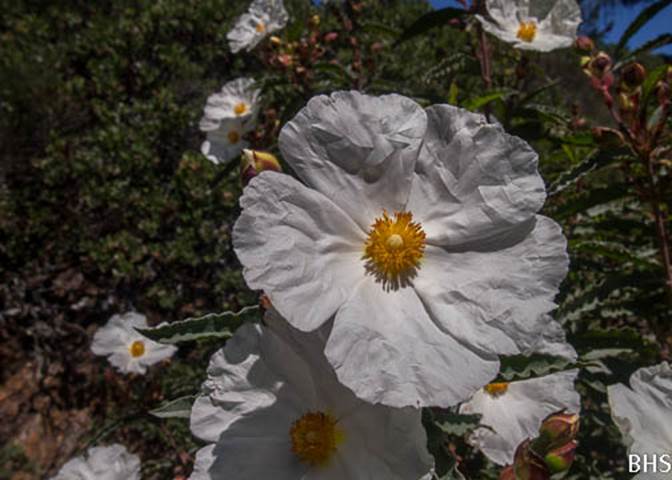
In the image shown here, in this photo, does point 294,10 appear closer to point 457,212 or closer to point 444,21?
point 444,21

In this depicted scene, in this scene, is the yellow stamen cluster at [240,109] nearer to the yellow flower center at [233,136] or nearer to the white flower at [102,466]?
the yellow flower center at [233,136]

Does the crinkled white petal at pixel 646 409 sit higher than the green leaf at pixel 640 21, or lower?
lower

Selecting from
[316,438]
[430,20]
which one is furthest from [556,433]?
[430,20]

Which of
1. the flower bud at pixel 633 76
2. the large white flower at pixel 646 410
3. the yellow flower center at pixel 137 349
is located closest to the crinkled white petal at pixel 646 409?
the large white flower at pixel 646 410

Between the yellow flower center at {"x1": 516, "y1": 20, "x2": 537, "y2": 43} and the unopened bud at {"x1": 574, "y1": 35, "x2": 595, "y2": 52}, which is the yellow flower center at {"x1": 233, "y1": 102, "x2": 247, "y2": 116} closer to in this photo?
the yellow flower center at {"x1": 516, "y1": 20, "x2": 537, "y2": 43}

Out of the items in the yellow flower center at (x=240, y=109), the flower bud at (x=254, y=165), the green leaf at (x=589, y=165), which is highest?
the flower bud at (x=254, y=165)

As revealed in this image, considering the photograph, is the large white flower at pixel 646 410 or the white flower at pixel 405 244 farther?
the large white flower at pixel 646 410

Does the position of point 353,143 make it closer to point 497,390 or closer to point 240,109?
point 497,390
